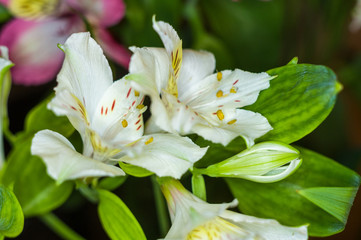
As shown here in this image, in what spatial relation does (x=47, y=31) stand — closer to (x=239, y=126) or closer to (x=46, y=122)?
(x=46, y=122)

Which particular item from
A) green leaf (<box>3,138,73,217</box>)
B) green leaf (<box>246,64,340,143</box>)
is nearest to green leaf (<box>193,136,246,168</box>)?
green leaf (<box>246,64,340,143</box>)

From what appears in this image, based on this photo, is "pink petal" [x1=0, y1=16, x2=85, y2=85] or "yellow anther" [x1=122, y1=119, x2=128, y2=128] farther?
"pink petal" [x1=0, y1=16, x2=85, y2=85]

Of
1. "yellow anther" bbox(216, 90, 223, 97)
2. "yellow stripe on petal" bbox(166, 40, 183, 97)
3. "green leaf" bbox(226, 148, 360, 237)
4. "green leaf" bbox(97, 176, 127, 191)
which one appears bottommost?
"green leaf" bbox(97, 176, 127, 191)

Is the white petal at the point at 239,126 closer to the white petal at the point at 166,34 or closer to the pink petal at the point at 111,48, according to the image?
the white petal at the point at 166,34

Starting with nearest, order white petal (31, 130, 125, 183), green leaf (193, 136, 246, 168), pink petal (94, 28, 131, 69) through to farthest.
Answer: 1. white petal (31, 130, 125, 183)
2. green leaf (193, 136, 246, 168)
3. pink petal (94, 28, 131, 69)

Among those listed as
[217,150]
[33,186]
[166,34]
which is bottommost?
[33,186]

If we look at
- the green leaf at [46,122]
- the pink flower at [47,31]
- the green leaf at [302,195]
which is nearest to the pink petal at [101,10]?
the pink flower at [47,31]

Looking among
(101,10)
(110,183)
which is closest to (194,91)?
(110,183)

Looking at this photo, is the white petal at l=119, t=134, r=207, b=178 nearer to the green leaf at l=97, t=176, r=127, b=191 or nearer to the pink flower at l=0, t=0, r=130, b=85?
the green leaf at l=97, t=176, r=127, b=191
